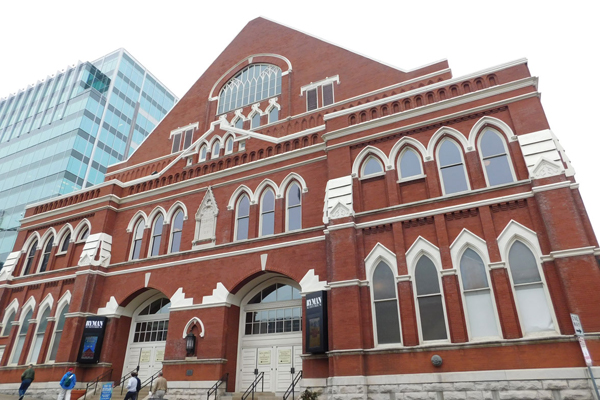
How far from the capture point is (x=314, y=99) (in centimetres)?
2183

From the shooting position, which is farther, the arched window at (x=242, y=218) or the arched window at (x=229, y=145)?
the arched window at (x=229, y=145)

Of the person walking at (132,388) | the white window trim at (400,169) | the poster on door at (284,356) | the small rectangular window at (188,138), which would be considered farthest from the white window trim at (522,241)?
the small rectangular window at (188,138)

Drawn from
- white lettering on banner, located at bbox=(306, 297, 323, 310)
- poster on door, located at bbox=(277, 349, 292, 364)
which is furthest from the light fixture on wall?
white lettering on banner, located at bbox=(306, 297, 323, 310)

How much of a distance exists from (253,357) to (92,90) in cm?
4558

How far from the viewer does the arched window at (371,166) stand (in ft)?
50.5

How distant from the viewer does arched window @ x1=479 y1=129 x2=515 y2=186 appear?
13398 millimetres

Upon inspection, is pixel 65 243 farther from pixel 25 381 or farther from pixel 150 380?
pixel 150 380

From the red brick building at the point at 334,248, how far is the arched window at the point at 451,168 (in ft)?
0.23

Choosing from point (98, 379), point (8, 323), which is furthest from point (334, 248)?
point (8, 323)

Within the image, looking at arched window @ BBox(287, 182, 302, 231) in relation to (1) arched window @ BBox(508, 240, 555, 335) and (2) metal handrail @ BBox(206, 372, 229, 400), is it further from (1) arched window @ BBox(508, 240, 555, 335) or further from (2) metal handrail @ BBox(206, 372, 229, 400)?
(1) arched window @ BBox(508, 240, 555, 335)

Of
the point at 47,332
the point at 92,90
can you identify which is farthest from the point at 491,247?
the point at 92,90

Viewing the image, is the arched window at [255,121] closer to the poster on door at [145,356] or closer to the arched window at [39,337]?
the poster on door at [145,356]

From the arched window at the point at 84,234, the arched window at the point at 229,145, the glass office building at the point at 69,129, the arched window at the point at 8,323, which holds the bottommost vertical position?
the arched window at the point at 8,323

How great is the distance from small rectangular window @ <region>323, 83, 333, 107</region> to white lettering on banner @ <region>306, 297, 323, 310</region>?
35.4 ft
